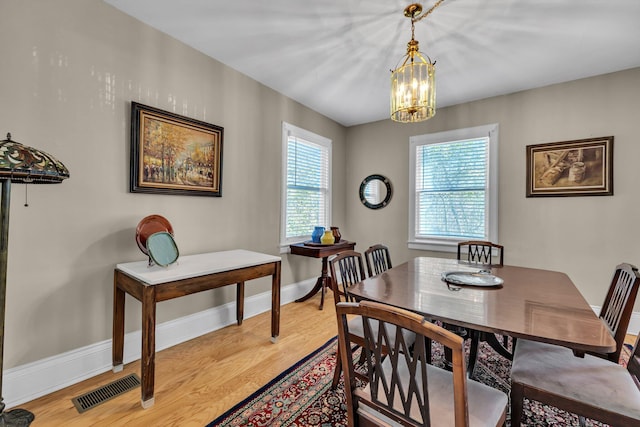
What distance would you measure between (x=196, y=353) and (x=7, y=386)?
42.8 inches

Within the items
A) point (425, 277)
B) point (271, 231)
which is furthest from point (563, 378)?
point (271, 231)

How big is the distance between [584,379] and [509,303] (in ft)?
1.35

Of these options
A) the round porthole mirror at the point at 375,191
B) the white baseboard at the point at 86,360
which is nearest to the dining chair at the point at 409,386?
the white baseboard at the point at 86,360

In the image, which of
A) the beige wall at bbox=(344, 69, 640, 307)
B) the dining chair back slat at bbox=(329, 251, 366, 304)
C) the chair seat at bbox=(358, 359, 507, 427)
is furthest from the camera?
the beige wall at bbox=(344, 69, 640, 307)

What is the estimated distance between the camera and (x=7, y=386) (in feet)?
5.56

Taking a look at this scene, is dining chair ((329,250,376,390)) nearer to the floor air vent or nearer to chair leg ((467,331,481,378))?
chair leg ((467,331,481,378))

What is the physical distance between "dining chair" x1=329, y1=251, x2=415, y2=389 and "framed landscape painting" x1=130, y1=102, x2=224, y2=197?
1.51 meters

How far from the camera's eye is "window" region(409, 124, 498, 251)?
11.7 feet

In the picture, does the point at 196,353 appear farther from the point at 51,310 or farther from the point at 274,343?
the point at 51,310

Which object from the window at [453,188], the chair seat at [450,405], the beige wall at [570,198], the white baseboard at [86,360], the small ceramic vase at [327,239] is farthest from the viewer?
the small ceramic vase at [327,239]

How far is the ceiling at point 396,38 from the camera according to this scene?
2055 millimetres

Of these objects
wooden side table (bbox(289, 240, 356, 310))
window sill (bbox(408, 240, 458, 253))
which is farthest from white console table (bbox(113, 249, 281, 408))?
window sill (bbox(408, 240, 458, 253))

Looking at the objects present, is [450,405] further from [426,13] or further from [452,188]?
[452,188]

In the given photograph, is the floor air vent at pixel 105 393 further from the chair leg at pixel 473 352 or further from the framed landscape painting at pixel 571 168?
the framed landscape painting at pixel 571 168
